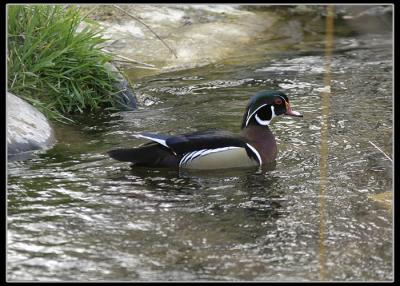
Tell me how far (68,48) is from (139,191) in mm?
2623

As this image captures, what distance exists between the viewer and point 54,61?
878 centimetres

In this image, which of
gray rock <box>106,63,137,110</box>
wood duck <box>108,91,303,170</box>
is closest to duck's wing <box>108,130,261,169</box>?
wood duck <box>108,91,303,170</box>

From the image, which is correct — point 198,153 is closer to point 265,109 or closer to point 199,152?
point 199,152

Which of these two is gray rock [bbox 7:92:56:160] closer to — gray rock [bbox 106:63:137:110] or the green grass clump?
the green grass clump

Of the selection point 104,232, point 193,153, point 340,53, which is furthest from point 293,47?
point 104,232

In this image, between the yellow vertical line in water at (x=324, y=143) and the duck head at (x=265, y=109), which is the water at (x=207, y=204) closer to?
the yellow vertical line in water at (x=324, y=143)

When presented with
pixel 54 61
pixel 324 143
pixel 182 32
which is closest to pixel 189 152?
pixel 324 143

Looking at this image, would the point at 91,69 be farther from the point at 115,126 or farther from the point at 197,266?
the point at 197,266

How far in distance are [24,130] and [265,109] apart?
221cm

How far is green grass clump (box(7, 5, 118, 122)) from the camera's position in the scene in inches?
338

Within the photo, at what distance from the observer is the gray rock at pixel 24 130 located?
24.9 ft

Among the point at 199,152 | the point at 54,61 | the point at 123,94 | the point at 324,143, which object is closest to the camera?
the point at 199,152

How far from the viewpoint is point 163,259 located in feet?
17.7

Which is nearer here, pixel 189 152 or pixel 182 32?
pixel 189 152
